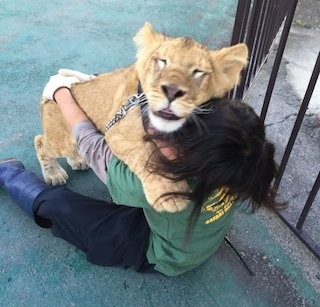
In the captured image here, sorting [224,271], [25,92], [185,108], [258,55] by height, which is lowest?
[224,271]

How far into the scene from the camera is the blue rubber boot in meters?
2.26

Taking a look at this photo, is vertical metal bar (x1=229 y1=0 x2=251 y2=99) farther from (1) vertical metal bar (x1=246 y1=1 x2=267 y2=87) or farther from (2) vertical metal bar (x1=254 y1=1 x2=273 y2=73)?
(2) vertical metal bar (x1=254 y1=1 x2=273 y2=73)

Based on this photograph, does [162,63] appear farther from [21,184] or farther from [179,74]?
[21,184]

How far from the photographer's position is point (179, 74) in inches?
61.2

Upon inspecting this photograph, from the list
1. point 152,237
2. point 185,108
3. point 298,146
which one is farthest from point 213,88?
point 298,146

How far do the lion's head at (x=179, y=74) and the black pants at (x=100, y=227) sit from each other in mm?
625

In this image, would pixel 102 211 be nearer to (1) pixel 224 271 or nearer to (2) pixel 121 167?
(2) pixel 121 167

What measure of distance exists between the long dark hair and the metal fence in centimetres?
A: 57

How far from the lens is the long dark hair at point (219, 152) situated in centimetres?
144

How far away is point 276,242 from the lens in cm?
238

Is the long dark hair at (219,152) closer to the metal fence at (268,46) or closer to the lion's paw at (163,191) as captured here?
the lion's paw at (163,191)

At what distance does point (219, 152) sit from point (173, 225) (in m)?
0.48

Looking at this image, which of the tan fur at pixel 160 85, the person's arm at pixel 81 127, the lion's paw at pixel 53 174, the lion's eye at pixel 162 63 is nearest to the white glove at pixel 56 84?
the person's arm at pixel 81 127

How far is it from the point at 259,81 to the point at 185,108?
7.42 feet
